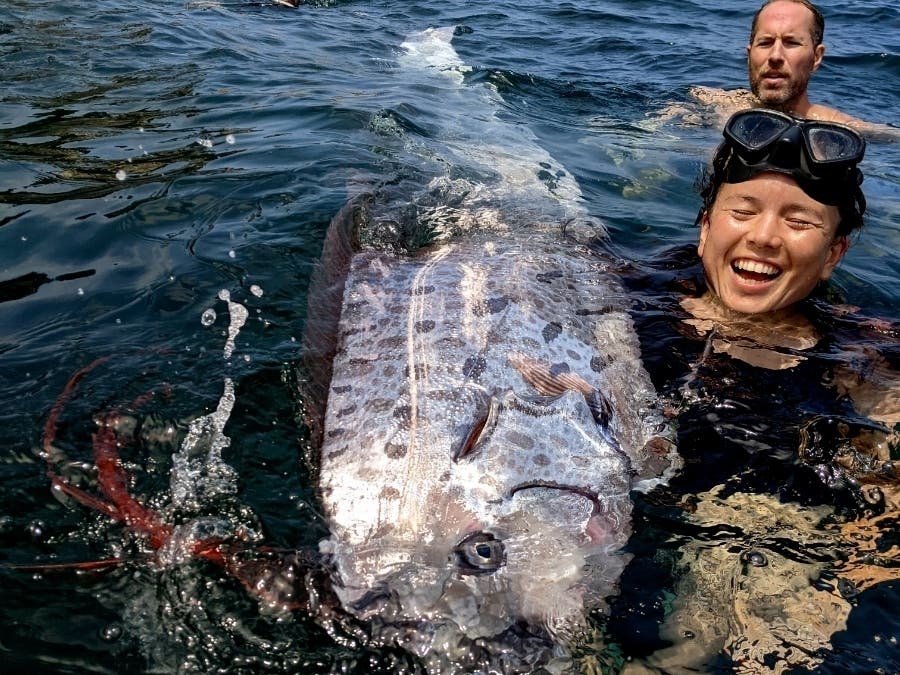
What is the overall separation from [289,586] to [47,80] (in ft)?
19.7

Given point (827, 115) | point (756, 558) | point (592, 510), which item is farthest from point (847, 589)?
point (827, 115)

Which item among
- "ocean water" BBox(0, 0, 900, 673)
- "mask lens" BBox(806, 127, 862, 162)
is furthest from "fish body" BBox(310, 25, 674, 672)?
"mask lens" BBox(806, 127, 862, 162)

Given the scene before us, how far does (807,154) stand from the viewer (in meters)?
3.09

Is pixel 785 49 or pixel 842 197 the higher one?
pixel 785 49

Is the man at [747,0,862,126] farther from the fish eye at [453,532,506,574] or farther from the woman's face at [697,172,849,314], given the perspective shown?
the fish eye at [453,532,506,574]

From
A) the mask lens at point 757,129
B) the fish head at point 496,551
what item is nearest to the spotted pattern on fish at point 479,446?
the fish head at point 496,551

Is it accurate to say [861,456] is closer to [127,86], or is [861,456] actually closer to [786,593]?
[786,593]

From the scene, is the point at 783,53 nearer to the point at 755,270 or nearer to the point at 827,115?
the point at 827,115

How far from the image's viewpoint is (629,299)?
11.7 feet

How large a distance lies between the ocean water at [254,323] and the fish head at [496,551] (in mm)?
120

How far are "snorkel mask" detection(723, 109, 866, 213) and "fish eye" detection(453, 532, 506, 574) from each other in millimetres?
2042

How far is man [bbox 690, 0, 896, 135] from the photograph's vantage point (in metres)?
6.49

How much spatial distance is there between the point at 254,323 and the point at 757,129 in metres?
2.33

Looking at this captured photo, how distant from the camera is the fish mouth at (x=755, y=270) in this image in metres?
3.20
